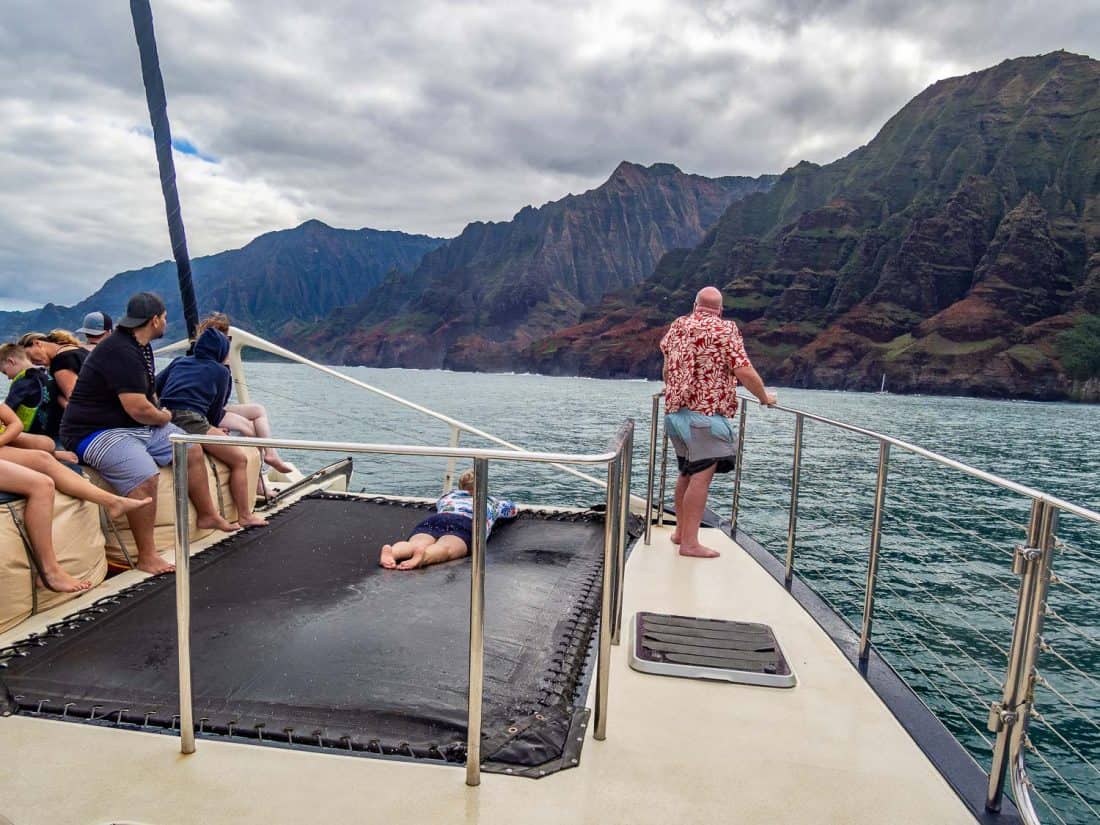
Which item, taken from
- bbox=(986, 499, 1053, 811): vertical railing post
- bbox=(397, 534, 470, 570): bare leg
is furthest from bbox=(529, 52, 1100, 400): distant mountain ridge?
bbox=(986, 499, 1053, 811): vertical railing post

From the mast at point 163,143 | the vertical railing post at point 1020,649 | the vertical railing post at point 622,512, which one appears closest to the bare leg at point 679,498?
the vertical railing post at point 622,512

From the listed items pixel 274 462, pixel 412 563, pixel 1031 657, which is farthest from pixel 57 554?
pixel 1031 657

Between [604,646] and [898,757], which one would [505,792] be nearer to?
[604,646]

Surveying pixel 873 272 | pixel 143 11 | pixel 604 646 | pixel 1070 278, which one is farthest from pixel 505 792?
pixel 873 272

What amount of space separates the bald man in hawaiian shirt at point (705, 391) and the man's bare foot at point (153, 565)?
2834mm

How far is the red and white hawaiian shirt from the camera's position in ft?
12.9

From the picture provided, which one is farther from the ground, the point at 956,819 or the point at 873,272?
the point at 873,272

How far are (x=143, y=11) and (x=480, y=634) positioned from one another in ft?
21.6

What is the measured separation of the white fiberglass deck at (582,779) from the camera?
Answer: 171 centimetres

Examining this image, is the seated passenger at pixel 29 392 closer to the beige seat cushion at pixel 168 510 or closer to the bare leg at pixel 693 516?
the beige seat cushion at pixel 168 510

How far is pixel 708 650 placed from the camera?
2.75m

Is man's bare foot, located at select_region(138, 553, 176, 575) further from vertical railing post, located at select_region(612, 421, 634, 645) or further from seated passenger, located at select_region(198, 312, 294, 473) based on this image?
vertical railing post, located at select_region(612, 421, 634, 645)

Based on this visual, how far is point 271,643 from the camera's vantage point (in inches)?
103

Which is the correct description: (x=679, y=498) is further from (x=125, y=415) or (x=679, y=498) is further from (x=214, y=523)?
(x=125, y=415)
